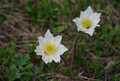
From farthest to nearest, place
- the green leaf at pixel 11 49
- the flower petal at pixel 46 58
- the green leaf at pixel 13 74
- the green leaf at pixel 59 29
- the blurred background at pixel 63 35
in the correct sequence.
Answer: the green leaf at pixel 59 29 → the green leaf at pixel 11 49 → the blurred background at pixel 63 35 → the green leaf at pixel 13 74 → the flower petal at pixel 46 58

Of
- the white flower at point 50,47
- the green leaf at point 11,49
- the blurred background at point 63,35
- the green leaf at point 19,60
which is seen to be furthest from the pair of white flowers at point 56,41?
the green leaf at point 11,49

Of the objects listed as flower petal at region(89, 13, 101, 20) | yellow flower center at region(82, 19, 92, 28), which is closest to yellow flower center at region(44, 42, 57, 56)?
yellow flower center at region(82, 19, 92, 28)

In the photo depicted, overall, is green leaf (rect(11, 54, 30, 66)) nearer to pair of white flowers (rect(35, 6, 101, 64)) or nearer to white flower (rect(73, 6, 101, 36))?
pair of white flowers (rect(35, 6, 101, 64))

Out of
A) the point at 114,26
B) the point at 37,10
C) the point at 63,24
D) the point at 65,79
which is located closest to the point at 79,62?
the point at 65,79

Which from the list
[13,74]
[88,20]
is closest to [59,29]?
[88,20]

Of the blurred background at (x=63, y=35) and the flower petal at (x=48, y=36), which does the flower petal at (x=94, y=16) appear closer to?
the blurred background at (x=63, y=35)

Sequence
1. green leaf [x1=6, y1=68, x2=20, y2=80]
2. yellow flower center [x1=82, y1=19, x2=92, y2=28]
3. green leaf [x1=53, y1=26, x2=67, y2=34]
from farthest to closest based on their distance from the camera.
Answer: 1. green leaf [x1=53, y1=26, x2=67, y2=34]
2. green leaf [x1=6, y1=68, x2=20, y2=80]
3. yellow flower center [x1=82, y1=19, x2=92, y2=28]

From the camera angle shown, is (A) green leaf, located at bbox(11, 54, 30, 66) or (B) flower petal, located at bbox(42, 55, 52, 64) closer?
(B) flower petal, located at bbox(42, 55, 52, 64)
